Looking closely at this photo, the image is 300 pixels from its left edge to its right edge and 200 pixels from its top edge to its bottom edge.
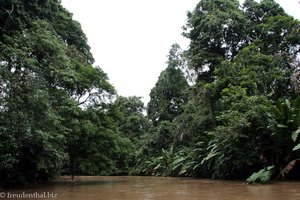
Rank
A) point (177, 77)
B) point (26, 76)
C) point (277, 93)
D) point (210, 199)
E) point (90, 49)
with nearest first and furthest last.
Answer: point (210, 199)
point (26, 76)
point (277, 93)
point (90, 49)
point (177, 77)

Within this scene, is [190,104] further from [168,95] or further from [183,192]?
[183,192]

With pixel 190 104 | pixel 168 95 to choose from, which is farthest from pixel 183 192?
pixel 168 95

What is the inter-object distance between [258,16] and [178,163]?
11538 mm

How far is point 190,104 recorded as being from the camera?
24094mm

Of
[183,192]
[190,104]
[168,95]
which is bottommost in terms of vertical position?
[183,192]

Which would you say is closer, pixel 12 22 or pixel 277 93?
pixel 12 22

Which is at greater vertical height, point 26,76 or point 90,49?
point 90,49

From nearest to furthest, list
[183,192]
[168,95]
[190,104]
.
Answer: [183,192], [190,104], [168,95]

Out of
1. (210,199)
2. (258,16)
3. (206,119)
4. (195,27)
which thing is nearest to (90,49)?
(195,27)

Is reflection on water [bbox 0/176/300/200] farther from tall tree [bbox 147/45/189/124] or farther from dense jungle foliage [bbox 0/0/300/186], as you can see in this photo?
tall tree [bbox 147/45/189/124]

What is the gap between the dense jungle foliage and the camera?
1218cm

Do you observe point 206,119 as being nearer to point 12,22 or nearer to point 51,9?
point 51,9

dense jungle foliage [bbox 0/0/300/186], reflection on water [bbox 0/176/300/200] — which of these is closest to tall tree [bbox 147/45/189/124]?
dense jungle foliage [bbox 0/0/300/186]

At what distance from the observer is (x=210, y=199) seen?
8617mm
